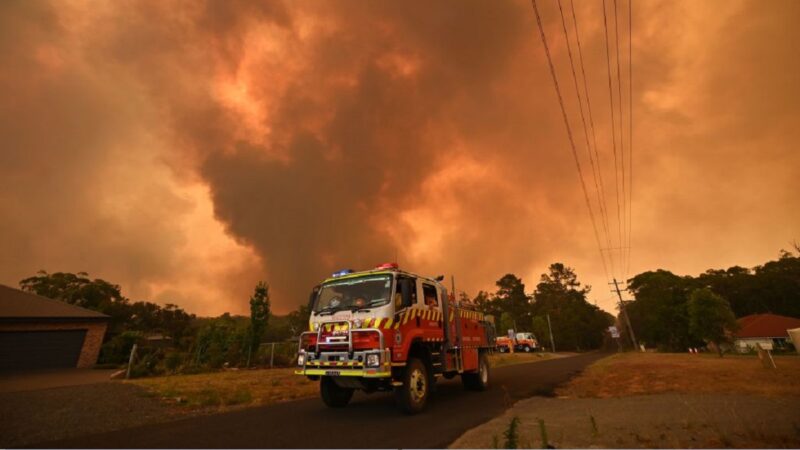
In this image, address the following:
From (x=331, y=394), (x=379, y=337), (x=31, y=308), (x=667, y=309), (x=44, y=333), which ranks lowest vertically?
(x=331, y=394)

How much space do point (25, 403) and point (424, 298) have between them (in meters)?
10.0

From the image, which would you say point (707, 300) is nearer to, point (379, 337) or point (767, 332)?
point (767, 332)

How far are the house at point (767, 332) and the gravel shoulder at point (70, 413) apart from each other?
68644 mm

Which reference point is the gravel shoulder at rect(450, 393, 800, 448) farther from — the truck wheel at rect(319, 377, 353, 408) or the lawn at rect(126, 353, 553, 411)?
the lawn at rect(126, 353, 553, 411)

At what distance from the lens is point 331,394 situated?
27.5 feet

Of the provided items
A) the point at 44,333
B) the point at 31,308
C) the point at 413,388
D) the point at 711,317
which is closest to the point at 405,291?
the point at 413,388

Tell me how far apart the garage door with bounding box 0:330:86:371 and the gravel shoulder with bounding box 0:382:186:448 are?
14672mm

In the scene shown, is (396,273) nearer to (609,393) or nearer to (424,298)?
(424,298)

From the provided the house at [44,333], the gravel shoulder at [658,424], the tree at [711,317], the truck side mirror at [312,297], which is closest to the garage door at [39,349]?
the house at [44,333]

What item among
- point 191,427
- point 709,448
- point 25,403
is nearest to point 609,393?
point 709,448

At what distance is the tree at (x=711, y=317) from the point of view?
33.6m

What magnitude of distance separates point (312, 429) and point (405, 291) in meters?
3.16

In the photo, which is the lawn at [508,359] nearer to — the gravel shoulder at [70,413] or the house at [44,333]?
the gravel shoulder at [70,413]

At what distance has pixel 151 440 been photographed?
554 cm
